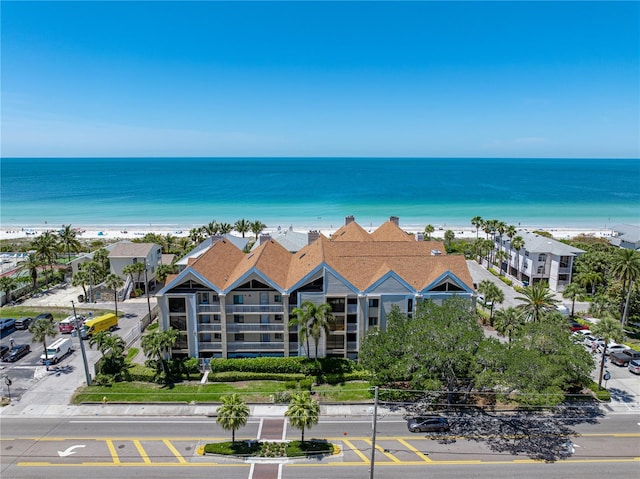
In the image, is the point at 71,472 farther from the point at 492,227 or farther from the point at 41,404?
the point at 492,227

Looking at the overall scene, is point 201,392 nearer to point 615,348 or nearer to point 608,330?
point 608,330

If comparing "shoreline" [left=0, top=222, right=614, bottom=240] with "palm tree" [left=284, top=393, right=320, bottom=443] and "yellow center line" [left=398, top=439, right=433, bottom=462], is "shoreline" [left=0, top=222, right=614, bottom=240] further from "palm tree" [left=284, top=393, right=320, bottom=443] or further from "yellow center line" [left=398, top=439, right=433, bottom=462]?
"palm tree" [left=284, top=393, right=320, bottom=443]

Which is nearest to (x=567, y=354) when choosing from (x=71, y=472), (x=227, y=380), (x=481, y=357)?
(x=481, y=357)

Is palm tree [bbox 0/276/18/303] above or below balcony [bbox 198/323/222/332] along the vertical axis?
below

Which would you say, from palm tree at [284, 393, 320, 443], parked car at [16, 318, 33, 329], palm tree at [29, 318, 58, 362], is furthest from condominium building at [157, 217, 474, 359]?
parked car at [16, 318, 33, 329]

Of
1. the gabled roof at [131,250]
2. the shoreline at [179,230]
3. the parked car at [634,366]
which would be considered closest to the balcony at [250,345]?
the gabled roof at [131,250]

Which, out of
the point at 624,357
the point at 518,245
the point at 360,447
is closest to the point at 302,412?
the point at 360,447

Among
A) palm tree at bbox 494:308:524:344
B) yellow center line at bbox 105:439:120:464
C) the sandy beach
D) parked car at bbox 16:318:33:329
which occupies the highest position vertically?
palm tree at bbox 494:308:524:344

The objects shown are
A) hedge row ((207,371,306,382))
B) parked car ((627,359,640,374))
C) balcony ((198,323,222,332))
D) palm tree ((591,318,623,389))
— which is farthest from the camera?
balcony ((198,323,222,332))
